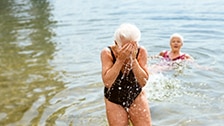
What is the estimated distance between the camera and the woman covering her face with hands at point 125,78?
438cm

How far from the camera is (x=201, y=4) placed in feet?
66.8

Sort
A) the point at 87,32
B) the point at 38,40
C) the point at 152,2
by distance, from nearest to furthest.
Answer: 1. the point at 38,40
2. the point at 87,32
3. the point at 152,2

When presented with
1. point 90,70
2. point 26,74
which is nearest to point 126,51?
point 90,70

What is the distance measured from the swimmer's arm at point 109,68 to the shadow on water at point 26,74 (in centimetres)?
214

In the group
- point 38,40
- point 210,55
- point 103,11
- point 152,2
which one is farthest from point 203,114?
point 152,2

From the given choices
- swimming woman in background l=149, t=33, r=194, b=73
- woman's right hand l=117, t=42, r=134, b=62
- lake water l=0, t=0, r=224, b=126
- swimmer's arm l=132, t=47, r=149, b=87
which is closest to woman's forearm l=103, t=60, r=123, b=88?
woman's right hand l=117, t=42, r=134, b=62

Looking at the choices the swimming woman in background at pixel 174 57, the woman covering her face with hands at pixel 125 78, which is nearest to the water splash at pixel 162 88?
the swimming woman in background at pixel 174 57

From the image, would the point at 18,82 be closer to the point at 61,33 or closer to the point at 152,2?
the point at 61,33

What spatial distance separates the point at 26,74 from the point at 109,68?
487 centimetres

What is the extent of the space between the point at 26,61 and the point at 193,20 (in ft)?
27.1

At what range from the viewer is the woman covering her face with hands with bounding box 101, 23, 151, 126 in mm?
4383

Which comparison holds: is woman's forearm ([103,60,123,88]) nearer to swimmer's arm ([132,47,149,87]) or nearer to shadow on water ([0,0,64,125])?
swimmer's arm ([132,47,149,87])

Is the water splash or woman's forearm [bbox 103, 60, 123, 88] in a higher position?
woman's forearm [bbox 103, 60, 123, 88]

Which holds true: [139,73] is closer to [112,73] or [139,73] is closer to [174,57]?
[112,73]
